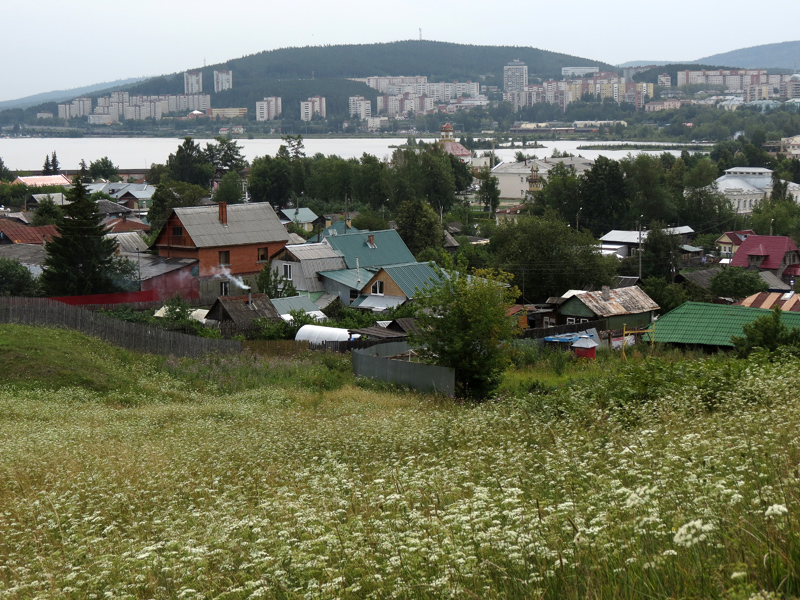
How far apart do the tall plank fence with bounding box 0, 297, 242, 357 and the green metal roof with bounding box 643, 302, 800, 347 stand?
11.3 metres

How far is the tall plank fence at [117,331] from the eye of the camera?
67.8 ft

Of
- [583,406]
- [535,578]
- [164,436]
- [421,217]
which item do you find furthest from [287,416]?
[421,217]

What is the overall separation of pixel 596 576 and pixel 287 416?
925 cm

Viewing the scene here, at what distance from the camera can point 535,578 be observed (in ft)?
11.1

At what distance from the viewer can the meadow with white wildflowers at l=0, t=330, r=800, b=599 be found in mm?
3439

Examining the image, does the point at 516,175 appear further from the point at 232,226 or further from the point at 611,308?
the point at 611,308

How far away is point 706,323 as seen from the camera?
22.5 metres

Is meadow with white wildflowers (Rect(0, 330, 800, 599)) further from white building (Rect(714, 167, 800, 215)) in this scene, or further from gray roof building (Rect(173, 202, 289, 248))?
white building (Rect(714, 167, 800, 215))

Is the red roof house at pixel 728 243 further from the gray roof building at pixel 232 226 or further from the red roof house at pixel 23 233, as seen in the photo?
the red roof house at pixel 23 233

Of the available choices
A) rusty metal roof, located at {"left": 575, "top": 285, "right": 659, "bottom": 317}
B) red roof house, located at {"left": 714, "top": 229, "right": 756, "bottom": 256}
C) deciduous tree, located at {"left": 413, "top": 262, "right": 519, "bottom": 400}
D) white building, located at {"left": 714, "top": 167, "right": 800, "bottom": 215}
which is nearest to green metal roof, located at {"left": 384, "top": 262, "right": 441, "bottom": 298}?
rusty metal roof, located at {"left": 575, "top": 285, "right": 659, "bottom": 317}

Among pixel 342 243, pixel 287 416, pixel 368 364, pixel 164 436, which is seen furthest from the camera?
pixel 342 243

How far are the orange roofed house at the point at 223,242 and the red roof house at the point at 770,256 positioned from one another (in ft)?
79.7

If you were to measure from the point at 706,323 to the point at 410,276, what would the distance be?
12.1 meters

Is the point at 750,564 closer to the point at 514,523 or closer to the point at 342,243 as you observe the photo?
the point at 514,523
